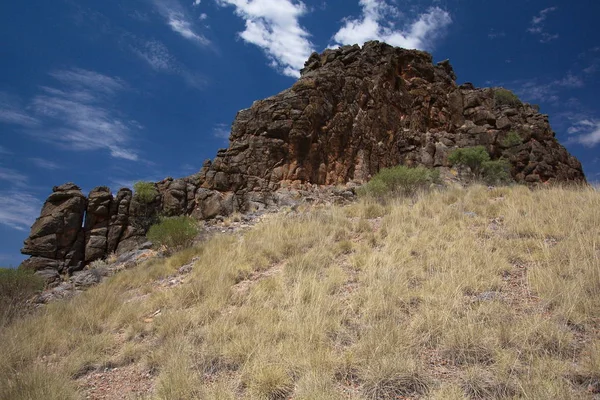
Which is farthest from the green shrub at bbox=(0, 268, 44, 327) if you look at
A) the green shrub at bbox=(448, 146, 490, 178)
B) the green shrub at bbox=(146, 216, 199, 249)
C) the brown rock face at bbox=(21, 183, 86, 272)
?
the green shrub at bbox=(448, 146, 490, 178)

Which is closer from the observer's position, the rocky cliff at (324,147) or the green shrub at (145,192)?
the rocky cliff at (324,147)

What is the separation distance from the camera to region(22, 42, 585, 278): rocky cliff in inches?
917

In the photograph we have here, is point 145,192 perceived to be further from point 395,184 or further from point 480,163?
point 480,163

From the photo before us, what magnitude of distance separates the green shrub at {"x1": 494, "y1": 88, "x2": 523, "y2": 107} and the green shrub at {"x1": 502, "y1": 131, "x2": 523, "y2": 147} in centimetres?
776

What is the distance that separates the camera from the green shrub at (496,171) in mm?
24423

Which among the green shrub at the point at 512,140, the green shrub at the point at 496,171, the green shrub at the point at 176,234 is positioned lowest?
the green shrub at the point at 176,234

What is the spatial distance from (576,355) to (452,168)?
2680cm

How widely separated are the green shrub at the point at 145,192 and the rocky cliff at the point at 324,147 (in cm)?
40

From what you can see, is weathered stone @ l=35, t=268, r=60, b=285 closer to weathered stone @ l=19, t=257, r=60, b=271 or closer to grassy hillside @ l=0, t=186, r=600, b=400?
weathered stone @ l=19, t=257, r=60, b=271

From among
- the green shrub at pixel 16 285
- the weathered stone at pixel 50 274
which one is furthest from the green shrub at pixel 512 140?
the weathered stone at pixel 50 274

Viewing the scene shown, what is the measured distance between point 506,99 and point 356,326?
40569 mm

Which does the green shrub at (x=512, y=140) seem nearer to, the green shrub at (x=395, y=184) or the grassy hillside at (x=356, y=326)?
the green shrub at (x=395, y=184)

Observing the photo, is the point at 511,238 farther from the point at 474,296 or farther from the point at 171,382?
the point at 171,382

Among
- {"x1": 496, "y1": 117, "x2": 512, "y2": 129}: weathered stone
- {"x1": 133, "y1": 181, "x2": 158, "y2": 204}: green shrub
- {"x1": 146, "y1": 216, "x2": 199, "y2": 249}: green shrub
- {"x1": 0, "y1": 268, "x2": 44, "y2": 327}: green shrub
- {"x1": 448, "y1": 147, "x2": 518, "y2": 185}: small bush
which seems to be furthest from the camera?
{"x1": 496, "y1": 117, "x2": 512, "y2": 129}: weathered stone
